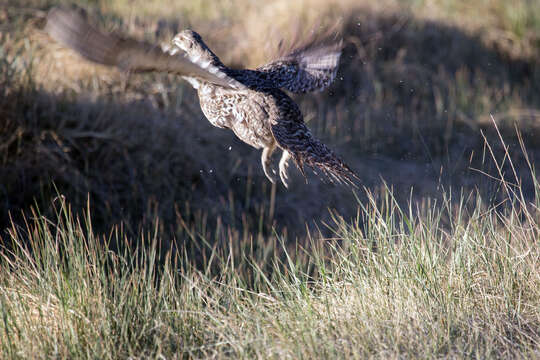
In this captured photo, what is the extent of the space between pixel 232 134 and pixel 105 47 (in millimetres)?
4655

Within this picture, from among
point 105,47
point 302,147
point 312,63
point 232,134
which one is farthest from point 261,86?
point 232,134

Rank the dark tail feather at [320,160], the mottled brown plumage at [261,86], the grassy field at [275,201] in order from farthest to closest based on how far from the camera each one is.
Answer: the dark tail feather at [320,160], the grassy field at [275,201], the mottled brown plumage at [261,86]

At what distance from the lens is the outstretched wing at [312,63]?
437 centimetres

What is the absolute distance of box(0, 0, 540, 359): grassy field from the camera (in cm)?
352

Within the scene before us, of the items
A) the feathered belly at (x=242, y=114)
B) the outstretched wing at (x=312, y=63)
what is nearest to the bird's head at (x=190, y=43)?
the feathered belly at (x=242, y=114)

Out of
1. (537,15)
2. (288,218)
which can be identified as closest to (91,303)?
(288,218)

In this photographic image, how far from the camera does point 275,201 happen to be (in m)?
7.53

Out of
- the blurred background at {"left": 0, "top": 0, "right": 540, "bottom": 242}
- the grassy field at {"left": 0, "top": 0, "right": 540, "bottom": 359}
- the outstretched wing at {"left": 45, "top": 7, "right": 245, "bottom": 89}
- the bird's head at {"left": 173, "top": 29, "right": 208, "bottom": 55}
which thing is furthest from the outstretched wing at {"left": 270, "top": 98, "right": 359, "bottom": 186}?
the blurred background at {"left": 0, "top": 0, "right": 540, "bottom": 242}

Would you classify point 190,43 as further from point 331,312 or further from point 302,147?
point 331,312

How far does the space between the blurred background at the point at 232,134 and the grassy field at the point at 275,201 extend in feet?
0.10

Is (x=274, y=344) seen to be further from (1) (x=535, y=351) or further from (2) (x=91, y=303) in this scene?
(1) (x=535, y=351)

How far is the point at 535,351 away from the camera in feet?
10.7

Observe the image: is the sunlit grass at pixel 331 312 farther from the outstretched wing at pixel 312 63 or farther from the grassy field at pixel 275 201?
the outstretched wing at pixel 312 63

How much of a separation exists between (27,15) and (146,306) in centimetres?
604
